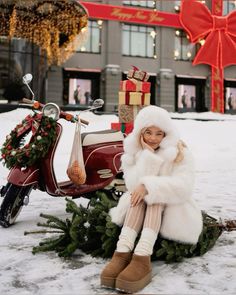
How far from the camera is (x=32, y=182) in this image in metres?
3.84

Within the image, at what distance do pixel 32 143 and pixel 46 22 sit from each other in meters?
18.0

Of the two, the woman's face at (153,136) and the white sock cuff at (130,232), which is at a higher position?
the woman's face at (153,136)

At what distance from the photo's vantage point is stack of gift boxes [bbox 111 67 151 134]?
23.9 feet

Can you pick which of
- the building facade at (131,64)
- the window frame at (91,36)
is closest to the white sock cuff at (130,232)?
the building facade at (131,64)

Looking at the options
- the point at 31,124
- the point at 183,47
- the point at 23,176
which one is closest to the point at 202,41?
the point at 183,47

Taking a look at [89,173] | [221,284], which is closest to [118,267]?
[221,284]

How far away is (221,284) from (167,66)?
87.0 feet

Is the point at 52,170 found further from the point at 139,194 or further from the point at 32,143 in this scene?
the point at 139,194

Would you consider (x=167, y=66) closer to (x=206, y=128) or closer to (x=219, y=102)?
(x=219, y=102)

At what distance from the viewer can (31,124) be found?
154 inches

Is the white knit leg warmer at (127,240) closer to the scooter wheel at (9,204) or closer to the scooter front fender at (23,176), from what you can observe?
the scooter front fender at (23,176)

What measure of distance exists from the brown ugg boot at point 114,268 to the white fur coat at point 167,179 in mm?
368

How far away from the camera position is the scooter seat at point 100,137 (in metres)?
4.38

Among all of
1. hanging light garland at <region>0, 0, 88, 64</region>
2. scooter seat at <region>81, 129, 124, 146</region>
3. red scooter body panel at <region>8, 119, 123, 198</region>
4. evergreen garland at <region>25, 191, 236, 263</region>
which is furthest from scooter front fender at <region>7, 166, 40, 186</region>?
hanging light garland at <region>0, 0, 88, 64</region>
